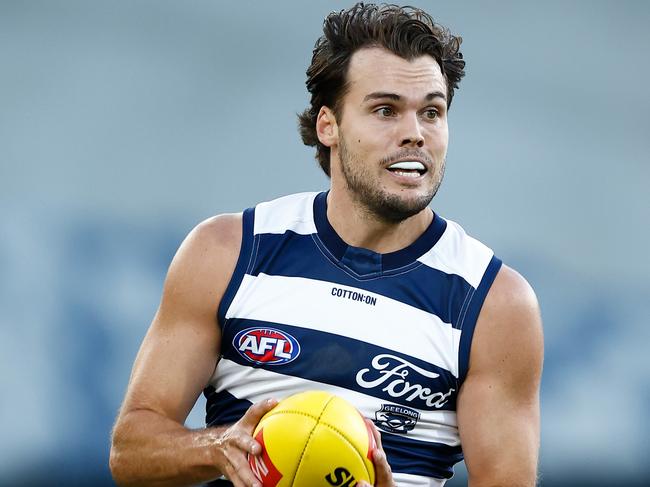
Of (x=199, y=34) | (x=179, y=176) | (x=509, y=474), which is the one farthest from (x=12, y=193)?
(x=509, y=474)

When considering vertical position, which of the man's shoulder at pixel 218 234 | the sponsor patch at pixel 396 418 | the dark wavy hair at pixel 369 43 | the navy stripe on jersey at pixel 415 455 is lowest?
the navy stripe on jersey at pixel 415 455

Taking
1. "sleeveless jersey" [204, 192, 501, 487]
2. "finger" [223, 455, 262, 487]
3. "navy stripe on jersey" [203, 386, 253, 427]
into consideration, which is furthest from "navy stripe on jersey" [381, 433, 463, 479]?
"finger" [223, 455, 262, 487]

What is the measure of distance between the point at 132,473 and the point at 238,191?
3.91m

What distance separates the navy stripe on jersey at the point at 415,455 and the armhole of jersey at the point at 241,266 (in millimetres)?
808

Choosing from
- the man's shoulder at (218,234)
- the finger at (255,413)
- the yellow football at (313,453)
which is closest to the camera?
the yellow football at (313,453)

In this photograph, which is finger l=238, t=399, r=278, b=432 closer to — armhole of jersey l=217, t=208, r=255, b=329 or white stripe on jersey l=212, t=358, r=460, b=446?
white stripe on jersey l=212, t=358, r=460, b=446

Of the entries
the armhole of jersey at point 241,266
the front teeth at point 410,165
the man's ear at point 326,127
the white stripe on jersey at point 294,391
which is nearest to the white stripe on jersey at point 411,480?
the white stripe on jersey at point 294,391

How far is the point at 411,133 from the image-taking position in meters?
4.38

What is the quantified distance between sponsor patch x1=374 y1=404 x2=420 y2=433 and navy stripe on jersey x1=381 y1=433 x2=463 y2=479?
3 centimetres

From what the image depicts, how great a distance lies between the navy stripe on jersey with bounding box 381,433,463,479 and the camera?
4.41m

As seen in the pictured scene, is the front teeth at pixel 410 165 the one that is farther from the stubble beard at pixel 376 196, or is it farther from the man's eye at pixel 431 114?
the man's eye at pixel 431 114

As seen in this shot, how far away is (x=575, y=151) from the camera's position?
8.73m

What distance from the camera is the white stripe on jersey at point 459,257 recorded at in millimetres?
4531

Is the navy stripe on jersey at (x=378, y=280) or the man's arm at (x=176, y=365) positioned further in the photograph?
the navy stripe on jersey at (x=378, y=280)
